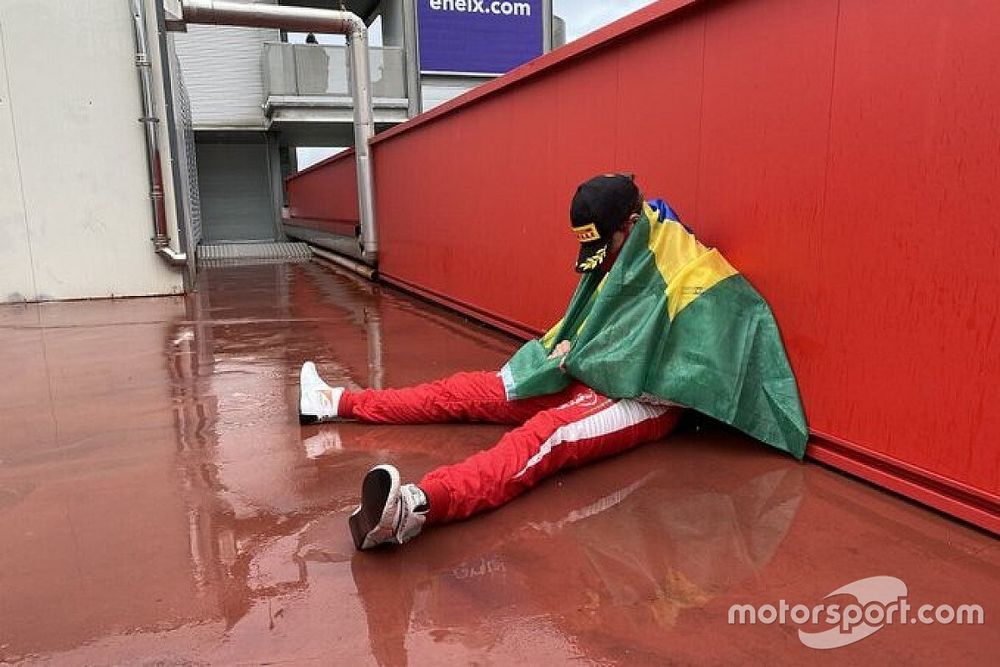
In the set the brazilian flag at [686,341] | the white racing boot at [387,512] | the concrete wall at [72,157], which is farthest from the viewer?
the concrete wall at [72,157]

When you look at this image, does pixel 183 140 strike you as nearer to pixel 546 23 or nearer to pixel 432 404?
pixel 432 404

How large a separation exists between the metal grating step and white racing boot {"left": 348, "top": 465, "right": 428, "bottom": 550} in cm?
1137

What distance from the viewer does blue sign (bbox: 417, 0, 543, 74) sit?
16.6 metres

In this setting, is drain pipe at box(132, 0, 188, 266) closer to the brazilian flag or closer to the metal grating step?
the metal grating step

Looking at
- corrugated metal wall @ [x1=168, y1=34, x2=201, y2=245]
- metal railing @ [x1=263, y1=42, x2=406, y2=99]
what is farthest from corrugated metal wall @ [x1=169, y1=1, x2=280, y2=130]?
corrugated metal wall @ [x1=168, y1=34, x2=201, y2=245]

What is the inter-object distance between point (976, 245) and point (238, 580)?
6.72ft

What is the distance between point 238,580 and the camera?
1.79 meters

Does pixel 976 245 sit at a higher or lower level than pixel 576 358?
higher

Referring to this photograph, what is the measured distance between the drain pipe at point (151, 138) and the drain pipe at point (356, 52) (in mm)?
1458

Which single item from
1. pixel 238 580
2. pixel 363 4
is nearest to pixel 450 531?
pixel 238 580

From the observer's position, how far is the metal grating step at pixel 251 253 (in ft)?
42.4

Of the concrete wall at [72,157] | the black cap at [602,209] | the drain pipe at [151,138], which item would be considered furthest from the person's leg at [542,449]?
the concrete wall at [72,157]

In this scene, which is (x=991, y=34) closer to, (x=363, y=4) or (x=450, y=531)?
(x=450, y=531)

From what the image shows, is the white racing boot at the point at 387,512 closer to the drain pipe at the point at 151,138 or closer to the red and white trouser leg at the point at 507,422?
the red and white trouser leg at the point at 507,422
